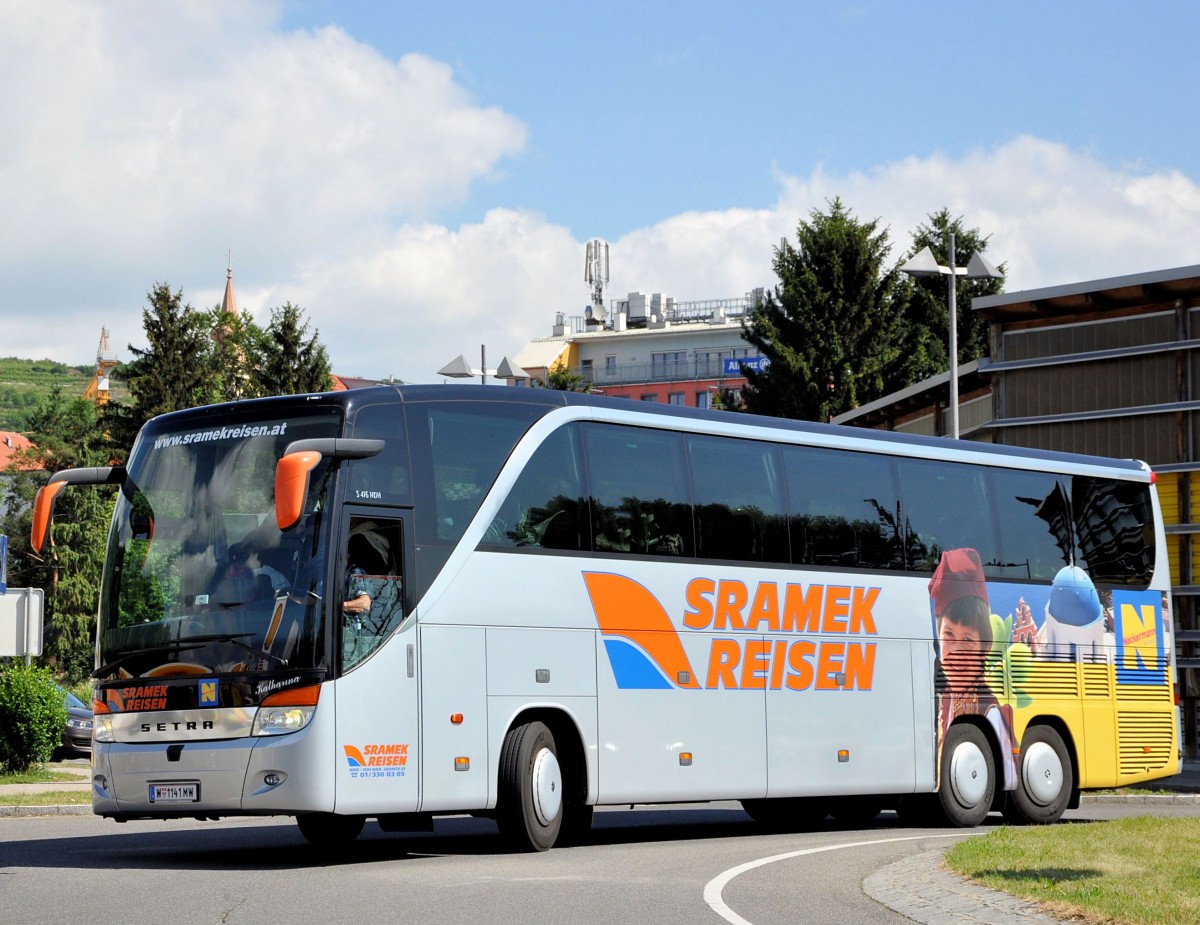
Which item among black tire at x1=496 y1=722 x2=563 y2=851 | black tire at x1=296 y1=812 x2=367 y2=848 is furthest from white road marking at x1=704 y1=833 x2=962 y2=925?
black tire at x1=296 y1=812 x2=367 y2=848

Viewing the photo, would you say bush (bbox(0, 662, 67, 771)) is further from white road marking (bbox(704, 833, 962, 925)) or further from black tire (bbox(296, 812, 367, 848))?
white road marking (bbox(704, 833, 962, 925))

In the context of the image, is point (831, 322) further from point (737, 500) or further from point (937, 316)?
point (737, 500)

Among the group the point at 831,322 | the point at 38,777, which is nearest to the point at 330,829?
the point at 38,777

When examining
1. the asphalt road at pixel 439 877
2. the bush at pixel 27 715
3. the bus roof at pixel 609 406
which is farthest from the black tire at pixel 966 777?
the bush at pixel 27 715

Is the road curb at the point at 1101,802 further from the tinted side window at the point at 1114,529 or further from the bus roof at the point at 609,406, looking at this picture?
the bus roof at the point at 609,406

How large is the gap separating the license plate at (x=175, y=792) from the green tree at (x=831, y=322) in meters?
52.9

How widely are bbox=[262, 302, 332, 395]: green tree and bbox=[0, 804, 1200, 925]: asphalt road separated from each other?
5647 cm

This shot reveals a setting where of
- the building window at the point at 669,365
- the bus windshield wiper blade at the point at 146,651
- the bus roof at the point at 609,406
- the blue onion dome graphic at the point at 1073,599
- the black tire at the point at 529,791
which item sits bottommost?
the black tire at the point at 529,791

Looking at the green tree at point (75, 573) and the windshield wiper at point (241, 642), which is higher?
the green tree at point (75, 573)

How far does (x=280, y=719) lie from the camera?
44.4 feet

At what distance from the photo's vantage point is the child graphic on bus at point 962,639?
1992 centimetres

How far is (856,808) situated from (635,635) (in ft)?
19.5

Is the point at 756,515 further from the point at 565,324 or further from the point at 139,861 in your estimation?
the point at 565,324

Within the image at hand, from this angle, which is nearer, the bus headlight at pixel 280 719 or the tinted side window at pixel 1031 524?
the bus headlight at pixel 280 719
